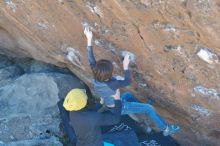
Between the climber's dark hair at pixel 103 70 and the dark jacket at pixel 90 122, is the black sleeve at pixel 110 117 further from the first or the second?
the climber's dark hair at pixel 103 70

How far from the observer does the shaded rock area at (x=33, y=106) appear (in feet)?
24.8

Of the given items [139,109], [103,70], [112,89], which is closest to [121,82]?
[112,89]

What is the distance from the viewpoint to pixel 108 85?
5.99 meters

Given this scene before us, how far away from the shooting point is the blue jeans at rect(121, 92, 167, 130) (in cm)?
678

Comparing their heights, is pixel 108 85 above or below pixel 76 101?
above

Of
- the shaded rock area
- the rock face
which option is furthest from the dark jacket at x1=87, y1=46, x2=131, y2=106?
the shaded rock area

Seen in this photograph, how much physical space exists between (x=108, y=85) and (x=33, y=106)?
7.19 feet

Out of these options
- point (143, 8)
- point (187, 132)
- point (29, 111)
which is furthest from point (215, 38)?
point (29, 111)

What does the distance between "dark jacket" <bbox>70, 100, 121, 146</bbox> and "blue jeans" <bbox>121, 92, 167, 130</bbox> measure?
592 millimetres

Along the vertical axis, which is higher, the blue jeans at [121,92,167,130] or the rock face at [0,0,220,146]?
the rock face at [0,0,220,146]

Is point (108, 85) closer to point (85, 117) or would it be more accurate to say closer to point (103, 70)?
point (103, 70)

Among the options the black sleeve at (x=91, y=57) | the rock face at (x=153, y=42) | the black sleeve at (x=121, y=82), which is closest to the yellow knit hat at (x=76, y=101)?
the black sleeve at (x=121, y=82)

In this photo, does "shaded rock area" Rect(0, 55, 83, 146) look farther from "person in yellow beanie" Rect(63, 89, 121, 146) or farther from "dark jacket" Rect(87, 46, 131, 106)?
"dark jacket" Rect(87, 46, 131, 106)

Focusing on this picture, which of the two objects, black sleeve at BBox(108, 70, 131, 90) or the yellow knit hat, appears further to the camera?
black sleeve at BBox(108, 70, 131, 90)
